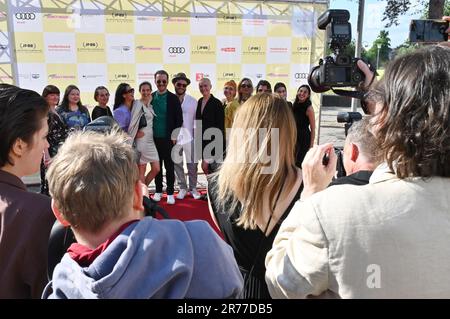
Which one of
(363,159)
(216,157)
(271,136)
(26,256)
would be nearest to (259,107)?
(271,136)

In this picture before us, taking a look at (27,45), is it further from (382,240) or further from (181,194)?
(382,240)

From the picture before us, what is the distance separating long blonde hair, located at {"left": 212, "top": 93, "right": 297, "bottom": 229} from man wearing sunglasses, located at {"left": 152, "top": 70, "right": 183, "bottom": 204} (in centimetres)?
343

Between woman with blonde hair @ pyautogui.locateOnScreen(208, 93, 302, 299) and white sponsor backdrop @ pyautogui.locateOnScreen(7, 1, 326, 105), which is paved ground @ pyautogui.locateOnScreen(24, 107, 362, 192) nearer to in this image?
white sponsor backdrop @ pyautogui.locateOnScreen(7, 1, 326, 105)

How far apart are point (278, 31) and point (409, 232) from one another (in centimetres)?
563

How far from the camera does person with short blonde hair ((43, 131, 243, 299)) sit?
82 centimetres

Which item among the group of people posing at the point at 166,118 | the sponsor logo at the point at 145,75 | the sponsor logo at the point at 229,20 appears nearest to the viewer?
the group of people posing at the point at 166,118

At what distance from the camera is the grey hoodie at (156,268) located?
81 centimetres

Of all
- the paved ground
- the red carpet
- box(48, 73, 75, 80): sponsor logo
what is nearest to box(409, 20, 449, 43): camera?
the red carpet

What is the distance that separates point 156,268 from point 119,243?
10 centimetres

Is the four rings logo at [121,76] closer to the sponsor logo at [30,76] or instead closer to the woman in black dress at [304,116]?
the sponsor logo at [30,76]

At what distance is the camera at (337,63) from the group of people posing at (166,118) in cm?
262

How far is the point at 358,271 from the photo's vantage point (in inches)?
32.4

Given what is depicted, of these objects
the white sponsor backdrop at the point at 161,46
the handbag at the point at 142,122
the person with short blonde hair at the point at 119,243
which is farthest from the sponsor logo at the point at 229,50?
the person with short blonde hair at the point at 119,243
